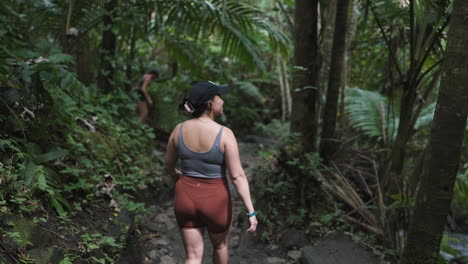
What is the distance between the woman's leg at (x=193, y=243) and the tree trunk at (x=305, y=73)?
2060mm

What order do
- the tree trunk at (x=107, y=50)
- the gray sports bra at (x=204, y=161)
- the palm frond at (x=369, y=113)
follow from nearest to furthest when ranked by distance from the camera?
the gray sports bra at (x=204, y=161), the tree trunk at (x=107, y=50), the palm frond at (x=369, y=113)

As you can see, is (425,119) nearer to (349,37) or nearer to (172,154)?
(349,37)

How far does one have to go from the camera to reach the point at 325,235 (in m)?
3.83

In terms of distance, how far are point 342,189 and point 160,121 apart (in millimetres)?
4377

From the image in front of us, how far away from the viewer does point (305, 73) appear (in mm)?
4207

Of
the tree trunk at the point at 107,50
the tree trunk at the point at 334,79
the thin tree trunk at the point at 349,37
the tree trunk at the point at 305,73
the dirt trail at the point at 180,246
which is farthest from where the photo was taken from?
the thin tree trunk at the point at 349,37

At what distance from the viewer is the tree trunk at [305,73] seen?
4090 mm

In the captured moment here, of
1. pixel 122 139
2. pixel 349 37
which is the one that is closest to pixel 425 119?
pixel 349 37

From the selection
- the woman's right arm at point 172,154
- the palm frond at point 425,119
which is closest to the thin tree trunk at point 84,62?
the woman's right arm at point 172,154

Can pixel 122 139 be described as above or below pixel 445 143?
below

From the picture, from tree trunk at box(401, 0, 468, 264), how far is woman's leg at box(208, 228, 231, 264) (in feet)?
4.27

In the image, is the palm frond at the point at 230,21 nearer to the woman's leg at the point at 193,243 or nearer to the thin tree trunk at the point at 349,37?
the thin tree trunk at the point at 349,37

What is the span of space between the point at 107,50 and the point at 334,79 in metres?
3.56

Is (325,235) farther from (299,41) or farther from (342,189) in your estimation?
(299,41)
